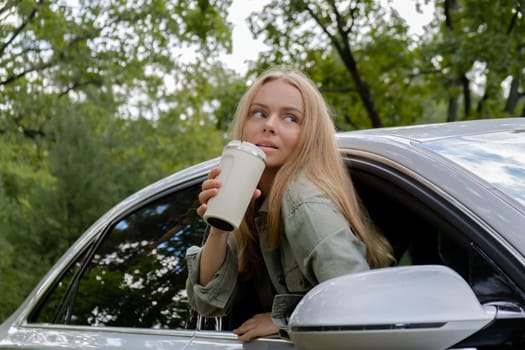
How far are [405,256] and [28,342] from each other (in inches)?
59.1

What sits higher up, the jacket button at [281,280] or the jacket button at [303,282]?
the jacket button at [303,282]

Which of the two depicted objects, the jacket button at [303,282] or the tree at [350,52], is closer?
the jacket button at [303,282]

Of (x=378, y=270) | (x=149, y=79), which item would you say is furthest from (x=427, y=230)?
(x=149, y=79)

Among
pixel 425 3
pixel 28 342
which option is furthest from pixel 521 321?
pixel 425 3

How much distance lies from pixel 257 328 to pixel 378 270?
0.81 meters

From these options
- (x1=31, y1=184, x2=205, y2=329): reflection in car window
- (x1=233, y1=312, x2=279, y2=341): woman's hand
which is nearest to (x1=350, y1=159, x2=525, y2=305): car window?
(x1=233, y1=312, x2=279, y2=341): woman's hand

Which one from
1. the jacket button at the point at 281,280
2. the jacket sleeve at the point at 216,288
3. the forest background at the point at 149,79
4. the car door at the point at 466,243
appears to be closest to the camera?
the car door at the point at 466,243

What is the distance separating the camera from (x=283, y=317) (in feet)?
7.29

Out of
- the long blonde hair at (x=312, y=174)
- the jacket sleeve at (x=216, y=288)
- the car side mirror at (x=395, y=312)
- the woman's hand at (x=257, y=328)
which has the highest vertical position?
the long blonde hair at (x=312, y=174)

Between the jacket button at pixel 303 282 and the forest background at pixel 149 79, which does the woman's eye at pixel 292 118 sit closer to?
the jacket button at pixel 303 282

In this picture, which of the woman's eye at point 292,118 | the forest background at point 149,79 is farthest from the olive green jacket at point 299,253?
the forest background at point 149,79

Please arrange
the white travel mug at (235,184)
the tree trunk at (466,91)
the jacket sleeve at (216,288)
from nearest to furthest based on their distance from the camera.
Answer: the white travel mug at (235,184), the jacket sleeve at (216,288), the tree trunk at (466,91)

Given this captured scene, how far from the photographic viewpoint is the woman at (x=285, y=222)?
2.11m

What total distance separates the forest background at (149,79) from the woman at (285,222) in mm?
6734
